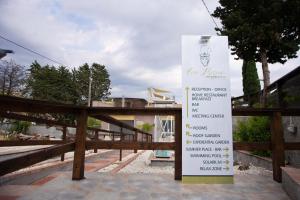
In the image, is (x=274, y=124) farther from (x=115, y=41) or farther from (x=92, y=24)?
(x=115, y=41)

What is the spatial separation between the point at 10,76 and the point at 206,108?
25.8m

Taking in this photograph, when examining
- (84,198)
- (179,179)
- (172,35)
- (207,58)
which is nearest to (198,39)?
(207,58)

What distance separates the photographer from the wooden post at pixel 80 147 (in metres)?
3.71

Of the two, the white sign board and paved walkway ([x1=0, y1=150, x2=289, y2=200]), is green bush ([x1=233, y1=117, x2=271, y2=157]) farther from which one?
the white sign board

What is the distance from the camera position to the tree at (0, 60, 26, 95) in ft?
80.9

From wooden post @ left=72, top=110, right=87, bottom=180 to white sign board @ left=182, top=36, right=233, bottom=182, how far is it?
145 centimetres

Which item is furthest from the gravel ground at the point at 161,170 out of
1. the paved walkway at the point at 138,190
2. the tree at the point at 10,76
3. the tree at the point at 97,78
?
the tree at the point at 97,78

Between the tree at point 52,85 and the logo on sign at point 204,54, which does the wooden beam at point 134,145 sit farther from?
the tree at point 52,85

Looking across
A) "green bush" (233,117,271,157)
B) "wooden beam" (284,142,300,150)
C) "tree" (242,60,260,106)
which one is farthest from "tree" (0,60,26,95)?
"wooden beam" (284,142,300,150)

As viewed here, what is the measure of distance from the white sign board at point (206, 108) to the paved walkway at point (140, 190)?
0.26 metres

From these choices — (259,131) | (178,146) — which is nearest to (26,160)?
(178,146)

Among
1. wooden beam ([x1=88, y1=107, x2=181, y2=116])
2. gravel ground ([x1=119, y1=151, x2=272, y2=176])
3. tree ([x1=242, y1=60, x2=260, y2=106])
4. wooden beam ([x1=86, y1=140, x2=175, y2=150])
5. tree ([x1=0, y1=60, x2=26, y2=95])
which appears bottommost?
gravel ground ([x1=119, y1=151, x2=272, y2=176])

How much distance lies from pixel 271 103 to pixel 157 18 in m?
3.69

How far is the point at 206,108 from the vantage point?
354 cm
